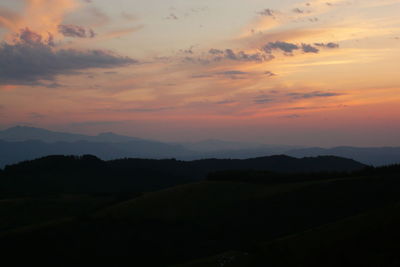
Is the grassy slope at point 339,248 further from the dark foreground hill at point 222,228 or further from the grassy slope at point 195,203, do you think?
the grassy slope at point 195,203

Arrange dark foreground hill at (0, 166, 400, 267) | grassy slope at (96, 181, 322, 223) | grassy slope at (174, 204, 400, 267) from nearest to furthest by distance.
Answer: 1. grassy slope at (174, 204, 400, 267)
2. dark foreground hill at (0, 166, 400, 267)
3. grassy slope at (96, 181, 322, 223)

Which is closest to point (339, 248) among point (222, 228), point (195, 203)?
point (222, 228)

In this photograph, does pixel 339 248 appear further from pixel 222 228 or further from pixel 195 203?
pixel 195 203

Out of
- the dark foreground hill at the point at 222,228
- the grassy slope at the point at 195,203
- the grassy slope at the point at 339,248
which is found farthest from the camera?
the grassy slope at the point at 195,203

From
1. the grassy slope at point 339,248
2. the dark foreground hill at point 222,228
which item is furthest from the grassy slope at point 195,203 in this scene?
the grassy slope at point 339,248

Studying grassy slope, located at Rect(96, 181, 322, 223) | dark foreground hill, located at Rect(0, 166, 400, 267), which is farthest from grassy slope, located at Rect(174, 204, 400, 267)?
grassy slope, located at Rect(96, 181, 322, 223)

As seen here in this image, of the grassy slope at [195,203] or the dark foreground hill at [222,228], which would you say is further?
the grassy slope at [195,203]

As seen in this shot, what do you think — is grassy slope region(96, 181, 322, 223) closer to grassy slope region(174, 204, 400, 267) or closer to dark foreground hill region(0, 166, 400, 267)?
dark foreground hill region(0, 166, 400, 267)

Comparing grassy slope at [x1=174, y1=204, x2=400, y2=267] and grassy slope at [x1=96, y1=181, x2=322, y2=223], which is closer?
grassy slope at [x1=174, y1=204, x2=400, y2=267]

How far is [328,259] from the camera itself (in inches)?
1533

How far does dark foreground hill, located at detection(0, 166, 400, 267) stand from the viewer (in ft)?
149

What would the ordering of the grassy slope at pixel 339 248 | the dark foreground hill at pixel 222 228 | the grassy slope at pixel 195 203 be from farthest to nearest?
the grassy slope at pixel 195 203
the dark foreground hill at pixel 222 228
the grassy slope at pixel 339 248

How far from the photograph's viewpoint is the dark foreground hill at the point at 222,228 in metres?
45.3

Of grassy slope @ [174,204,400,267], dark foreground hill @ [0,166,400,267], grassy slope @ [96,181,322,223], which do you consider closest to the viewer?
grassy slope @ [174,204,400,267]
